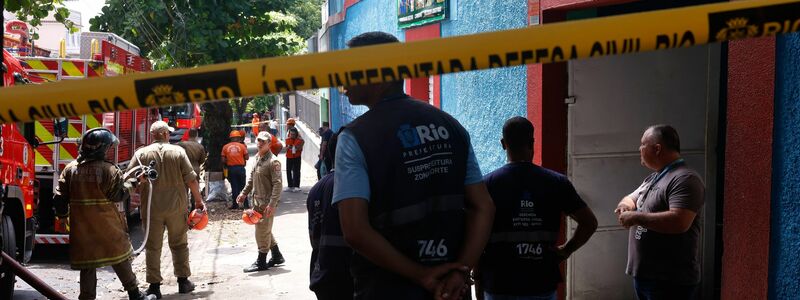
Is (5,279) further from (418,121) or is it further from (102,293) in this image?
(418,121)

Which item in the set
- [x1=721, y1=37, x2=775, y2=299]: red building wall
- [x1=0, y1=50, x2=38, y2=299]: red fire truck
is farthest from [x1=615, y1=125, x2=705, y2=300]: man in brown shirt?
[x1=0, y1=50, x2=38, y2=299]: red fire truck

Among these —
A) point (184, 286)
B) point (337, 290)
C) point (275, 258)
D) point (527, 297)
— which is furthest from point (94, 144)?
point (527, 297)

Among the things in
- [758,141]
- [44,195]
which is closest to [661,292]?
[758,141]

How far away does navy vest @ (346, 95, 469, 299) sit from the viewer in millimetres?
2795

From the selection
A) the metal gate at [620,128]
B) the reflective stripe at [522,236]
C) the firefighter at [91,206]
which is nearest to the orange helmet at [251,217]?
the firefighter at [91,206]

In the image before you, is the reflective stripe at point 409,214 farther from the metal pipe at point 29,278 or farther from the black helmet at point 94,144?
the black helmet at point 94,144

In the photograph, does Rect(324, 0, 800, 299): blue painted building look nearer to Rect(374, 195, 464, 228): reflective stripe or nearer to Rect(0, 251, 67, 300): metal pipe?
Rect(374, 195, 464, 228): reflective stripe

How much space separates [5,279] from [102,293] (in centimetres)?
149

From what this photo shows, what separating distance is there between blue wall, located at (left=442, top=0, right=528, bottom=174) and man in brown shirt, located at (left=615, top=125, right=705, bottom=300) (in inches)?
104

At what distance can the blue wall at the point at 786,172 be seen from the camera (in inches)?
160

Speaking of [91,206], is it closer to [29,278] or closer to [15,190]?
[15,190]

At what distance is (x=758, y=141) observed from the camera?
4.30m

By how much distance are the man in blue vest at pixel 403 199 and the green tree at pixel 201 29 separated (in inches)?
524

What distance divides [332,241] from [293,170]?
48.5ft
